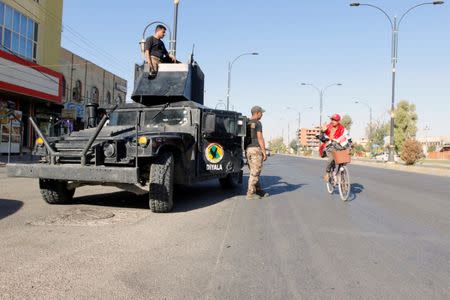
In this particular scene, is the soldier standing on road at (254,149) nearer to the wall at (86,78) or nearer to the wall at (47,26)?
the wall at (47,26)

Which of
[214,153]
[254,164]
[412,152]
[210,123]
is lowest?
[254,164]

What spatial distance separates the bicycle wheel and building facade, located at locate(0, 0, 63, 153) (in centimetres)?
1570

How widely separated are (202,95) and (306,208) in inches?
162

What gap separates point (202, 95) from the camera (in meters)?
10.0

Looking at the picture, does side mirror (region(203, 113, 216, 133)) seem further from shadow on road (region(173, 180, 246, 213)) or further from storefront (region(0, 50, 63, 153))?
storefront (region(0, 50, 63, 153))

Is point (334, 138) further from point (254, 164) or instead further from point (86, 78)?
point (86, 78)

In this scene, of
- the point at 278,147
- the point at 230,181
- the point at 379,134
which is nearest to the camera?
the point at 230,181

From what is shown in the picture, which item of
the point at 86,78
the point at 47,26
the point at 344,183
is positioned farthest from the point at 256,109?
the point at 86,78

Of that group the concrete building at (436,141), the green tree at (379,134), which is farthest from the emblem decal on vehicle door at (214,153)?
the concrete building at (436,141)

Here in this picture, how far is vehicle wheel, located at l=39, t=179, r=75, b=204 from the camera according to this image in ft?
22.0

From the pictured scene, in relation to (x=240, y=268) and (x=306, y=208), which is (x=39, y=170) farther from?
(x=306, y=208)

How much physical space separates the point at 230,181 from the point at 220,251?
589 cm

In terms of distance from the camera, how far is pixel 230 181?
10055 mm

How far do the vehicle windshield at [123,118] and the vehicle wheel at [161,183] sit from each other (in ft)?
5.94
